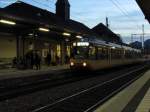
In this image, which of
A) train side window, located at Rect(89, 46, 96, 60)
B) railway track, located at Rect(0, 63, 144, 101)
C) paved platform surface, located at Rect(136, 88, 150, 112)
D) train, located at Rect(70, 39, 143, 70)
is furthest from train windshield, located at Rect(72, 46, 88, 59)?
paved platform surface, located at Rect(136, 88, 150, 112)

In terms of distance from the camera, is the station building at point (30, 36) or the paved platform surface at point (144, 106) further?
the station building at point (30, 36)

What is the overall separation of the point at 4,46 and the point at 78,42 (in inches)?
344

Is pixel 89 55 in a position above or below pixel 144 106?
above

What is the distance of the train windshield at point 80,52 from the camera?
3784 cm

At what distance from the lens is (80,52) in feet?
125

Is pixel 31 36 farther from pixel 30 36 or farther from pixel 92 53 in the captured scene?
pixel 92 53

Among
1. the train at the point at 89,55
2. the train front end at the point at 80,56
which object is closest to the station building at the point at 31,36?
the train at the point at 89,55

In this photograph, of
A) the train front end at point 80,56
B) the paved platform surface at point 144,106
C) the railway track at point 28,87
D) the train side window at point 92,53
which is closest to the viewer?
the paved platform surface at point 144,106

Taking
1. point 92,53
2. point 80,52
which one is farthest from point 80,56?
point 92,53

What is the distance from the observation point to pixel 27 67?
149ft

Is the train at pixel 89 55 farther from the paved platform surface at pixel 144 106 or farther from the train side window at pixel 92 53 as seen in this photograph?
the paved platform surface at pixel 144 106

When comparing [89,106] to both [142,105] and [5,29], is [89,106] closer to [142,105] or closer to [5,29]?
[142,105]

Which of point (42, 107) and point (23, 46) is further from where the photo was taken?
point (23, 46)

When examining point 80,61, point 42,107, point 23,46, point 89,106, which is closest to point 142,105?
point 89,106
